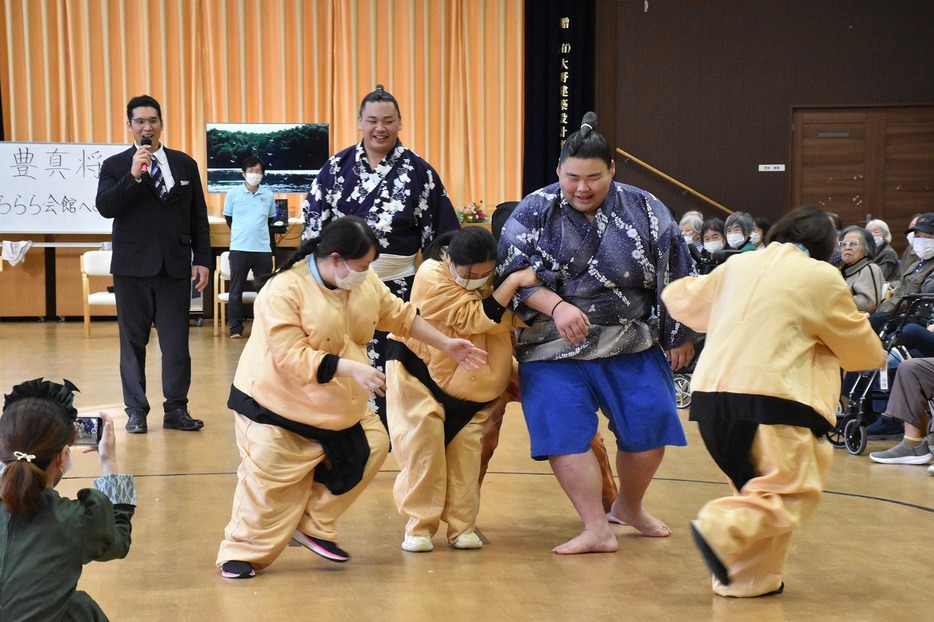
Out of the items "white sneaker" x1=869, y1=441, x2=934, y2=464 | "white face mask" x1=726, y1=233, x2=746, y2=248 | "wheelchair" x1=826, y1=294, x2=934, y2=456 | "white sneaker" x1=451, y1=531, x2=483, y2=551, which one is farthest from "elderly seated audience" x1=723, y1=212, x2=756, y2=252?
"white sneaker" x1=451, y1=531, x2=483, y2=551

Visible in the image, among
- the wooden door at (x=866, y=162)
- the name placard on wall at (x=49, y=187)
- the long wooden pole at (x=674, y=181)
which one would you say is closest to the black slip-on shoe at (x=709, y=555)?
the name placard on wall at (x=49, y=187)

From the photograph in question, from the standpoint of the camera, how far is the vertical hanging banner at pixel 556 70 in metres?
11.4

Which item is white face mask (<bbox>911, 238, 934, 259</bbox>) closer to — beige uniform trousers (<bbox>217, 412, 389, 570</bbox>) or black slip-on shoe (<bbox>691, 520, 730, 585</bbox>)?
black slip-on shoe (<bbox>691, 520, 730, 585</bbox>)

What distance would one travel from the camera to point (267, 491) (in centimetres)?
293

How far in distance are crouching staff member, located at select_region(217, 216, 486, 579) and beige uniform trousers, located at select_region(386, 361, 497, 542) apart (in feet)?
0.71

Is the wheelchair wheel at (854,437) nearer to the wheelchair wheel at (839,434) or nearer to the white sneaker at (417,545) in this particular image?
the wheelchair wheel at (839,434)

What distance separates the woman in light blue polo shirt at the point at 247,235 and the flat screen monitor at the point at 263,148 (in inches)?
48.7

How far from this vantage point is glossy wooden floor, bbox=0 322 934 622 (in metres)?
2.71

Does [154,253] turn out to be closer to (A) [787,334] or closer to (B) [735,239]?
(A) [787,334]

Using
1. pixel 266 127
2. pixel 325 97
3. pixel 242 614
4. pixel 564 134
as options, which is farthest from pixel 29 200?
pixel 242 614

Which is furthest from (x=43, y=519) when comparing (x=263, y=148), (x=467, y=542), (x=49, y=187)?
(x=263, y=148)

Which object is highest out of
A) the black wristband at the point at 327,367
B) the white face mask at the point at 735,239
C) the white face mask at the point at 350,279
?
the white face mask at the point at 350,279

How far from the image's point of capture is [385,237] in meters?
4.10

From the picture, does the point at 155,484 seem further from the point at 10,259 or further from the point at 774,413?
the point at 10,259
